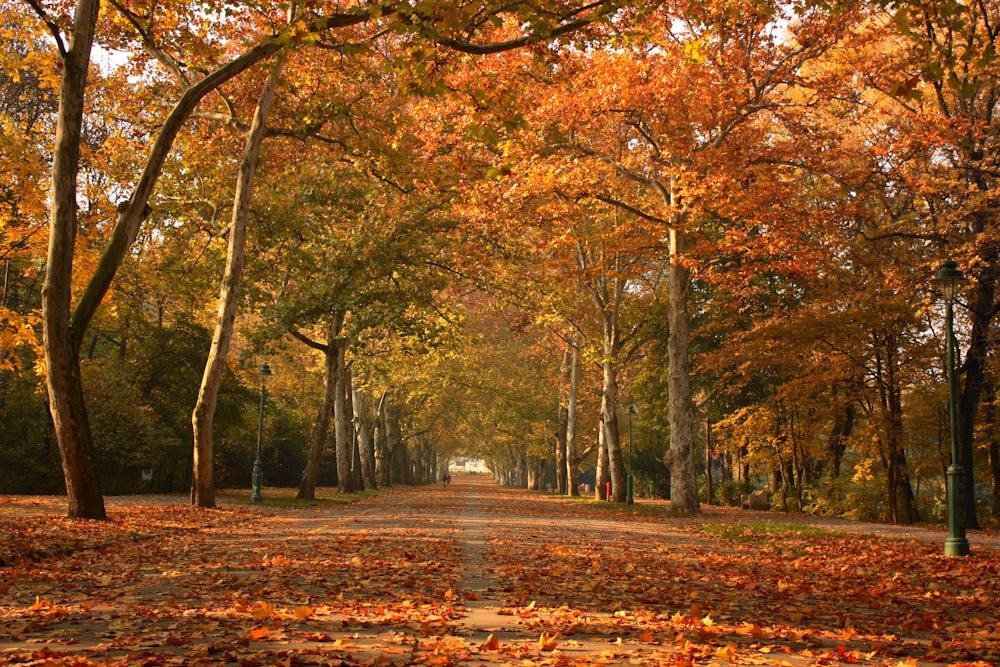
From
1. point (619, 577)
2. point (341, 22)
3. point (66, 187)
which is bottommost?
point (619, 577)

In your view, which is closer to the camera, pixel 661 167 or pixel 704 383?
pixel 661 167

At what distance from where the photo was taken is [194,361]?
98.7 ft

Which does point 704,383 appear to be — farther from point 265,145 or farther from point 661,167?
point 265,145

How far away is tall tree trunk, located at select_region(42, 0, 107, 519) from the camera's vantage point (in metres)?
12.8

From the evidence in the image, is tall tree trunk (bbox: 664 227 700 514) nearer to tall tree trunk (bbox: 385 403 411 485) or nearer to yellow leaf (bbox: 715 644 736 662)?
yellow leaf (bbox: 715 644 736 662)

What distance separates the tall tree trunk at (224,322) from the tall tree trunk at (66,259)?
5389 millimetres

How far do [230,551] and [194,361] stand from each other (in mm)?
20815

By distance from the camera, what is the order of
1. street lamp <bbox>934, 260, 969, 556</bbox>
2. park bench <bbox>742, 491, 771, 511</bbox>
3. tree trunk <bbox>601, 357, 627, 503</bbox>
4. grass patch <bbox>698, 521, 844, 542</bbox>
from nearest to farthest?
street lamp <bbox>934, 260, 969, 556</bbox> → grass patch <bbox>698, 521, 844, 542</bbox> → tree trunk <bbox>601, 357, 627, 503</bbox> → park bench <bbox>742, 491, 771, 511</bbox>

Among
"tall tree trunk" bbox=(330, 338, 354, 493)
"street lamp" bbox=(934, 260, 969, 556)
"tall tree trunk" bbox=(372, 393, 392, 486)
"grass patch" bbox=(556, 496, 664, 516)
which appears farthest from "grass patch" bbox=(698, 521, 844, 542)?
"tall tree trunk" bbox=(372, 393, 392, 486)

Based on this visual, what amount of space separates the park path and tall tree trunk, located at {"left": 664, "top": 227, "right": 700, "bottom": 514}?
10432 millimetres

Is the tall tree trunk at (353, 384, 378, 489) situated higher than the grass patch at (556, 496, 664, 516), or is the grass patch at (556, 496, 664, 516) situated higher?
the tall tree trunk at (353, 384, 378, 489)

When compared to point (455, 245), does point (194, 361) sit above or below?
below

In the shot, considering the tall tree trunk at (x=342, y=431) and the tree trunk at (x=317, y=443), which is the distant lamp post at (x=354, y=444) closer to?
the tall tree trunk at (x=342, y=431)

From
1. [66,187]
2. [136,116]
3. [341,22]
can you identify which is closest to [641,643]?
[341,22]
